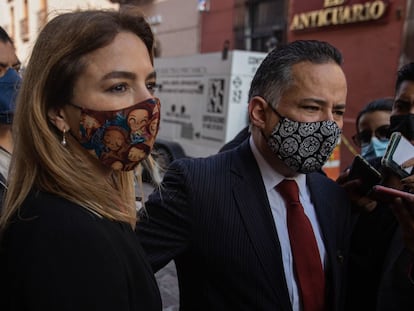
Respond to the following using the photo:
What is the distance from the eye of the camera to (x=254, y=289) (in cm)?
133

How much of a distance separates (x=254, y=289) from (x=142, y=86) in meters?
0.77

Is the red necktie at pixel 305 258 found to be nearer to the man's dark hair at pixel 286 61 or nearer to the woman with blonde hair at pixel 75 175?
the man's dark hair at pixel 286 61

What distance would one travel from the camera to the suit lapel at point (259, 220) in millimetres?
1341

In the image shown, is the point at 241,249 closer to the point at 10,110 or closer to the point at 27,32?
the point at 10,110

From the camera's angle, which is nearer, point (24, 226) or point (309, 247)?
point (24, 226)

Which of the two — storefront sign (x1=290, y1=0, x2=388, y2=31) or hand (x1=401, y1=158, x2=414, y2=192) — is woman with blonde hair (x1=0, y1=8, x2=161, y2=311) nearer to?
hand (x1=401, y1=158, x2=414, y2=192)

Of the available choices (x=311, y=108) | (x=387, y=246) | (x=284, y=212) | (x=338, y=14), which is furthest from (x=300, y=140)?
(x=338, y=14)

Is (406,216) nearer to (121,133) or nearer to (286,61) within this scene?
(286,61)

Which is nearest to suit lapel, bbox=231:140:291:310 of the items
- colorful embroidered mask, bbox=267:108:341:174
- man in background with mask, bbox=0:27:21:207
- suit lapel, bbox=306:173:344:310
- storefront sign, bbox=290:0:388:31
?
colorful embroidered mask, bbox=267:108:341:174

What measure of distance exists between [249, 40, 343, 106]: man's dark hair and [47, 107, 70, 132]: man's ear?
816 mm

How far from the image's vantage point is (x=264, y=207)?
1.44 m

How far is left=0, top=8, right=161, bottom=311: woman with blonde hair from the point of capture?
2.67 feet

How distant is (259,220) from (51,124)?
30.3 inches

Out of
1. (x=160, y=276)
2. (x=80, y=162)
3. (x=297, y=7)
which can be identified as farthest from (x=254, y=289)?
(x=297, y=7)
